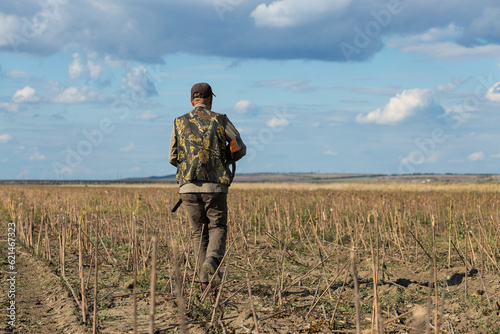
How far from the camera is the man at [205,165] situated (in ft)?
13.9

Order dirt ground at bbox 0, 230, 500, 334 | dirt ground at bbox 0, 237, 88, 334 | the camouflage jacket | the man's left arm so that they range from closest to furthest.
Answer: dirt ground at bbox 0, 230, 500, 334
dirt ground at bbox 0, 237, 88, 334
the camouflage jacket
the man's left arm

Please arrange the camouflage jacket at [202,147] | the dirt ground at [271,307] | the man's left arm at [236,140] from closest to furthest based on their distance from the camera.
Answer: the dirt ground at [271,307]
the camouflage jacket at [202,147]
the man's left arm at [236,140]

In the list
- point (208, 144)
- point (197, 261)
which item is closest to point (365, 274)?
point (197, 261)

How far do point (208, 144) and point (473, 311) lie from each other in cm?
273

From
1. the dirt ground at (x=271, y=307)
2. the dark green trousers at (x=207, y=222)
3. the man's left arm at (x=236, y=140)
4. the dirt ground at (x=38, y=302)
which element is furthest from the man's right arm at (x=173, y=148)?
the dirt ground at (x=38, y=302)

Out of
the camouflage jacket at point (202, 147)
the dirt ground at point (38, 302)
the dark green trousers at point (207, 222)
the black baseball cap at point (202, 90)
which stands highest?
the black baseball cap at point (202, 90)

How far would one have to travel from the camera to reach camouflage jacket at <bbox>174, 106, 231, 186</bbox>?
422 centimetres

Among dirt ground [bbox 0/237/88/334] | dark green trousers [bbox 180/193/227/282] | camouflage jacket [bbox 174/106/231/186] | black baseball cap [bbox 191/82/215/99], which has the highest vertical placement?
black baseball cap [bbox 191/82/215/99]

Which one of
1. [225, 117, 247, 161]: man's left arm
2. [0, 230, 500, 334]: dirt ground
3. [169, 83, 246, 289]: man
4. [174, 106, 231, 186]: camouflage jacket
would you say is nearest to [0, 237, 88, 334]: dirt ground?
[0, 230, 500, 334]: dirt ground

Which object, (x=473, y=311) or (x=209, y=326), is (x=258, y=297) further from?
(x=473, y=311)

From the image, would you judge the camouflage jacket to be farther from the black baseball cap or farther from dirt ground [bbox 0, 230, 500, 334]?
dirt ground [bbox 0, 230, 500, 334]

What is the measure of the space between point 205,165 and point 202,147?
175 millimetres

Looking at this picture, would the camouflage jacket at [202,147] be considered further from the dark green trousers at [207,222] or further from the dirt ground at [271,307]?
the dirt ground at [271,307]

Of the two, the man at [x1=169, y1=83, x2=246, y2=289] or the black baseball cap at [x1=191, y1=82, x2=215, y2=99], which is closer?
the man at [x1=169, y1=83, x2=246, y2=289]
